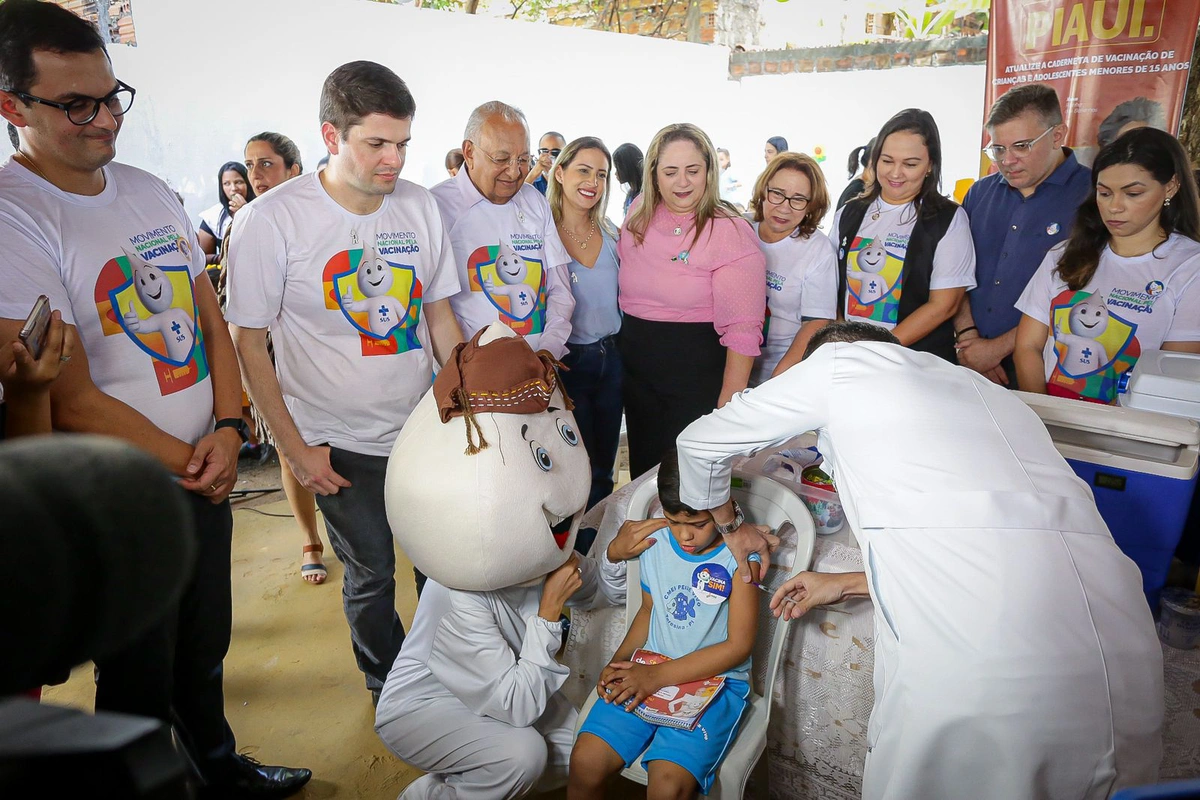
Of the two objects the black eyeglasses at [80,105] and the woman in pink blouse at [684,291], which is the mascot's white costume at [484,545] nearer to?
the black eyeglasses at [80,105]

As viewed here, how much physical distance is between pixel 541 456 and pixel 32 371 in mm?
884

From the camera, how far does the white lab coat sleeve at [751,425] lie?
53.7 inches

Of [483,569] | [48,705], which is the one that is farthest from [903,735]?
[48,705]

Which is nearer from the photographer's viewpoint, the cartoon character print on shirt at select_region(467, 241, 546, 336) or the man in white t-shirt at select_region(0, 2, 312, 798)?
the man in white t-shirt at select_region(0, 2, 312, 798)

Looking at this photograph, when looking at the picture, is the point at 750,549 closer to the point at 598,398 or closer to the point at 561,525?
the point at 561,525

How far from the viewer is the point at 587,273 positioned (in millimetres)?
2740

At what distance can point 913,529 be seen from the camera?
118 centimetres

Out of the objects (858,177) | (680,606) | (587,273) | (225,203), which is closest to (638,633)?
(680,606)

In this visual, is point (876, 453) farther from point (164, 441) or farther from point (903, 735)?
point (164, 441)

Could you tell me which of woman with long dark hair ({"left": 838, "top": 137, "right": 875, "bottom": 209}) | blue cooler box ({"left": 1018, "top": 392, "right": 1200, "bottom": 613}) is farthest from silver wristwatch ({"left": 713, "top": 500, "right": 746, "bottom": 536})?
woman with long dark hair ({"left": 838, "top": 137, "right": 875, "bottom": 209})

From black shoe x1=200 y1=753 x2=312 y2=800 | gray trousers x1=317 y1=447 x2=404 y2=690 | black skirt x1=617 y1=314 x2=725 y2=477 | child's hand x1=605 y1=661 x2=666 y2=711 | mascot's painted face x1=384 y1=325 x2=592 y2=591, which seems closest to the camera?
mascot's painted face x1=384 y1=325 x2=592 y2=591

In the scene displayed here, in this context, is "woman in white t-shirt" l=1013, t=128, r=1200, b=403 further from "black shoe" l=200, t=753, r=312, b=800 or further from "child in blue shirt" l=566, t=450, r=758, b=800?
"black shoe" l=200, t=753, r=312, b=800

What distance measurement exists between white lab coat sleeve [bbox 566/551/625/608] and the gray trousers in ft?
1.72

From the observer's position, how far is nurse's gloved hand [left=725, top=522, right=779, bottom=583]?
5.24 feet
